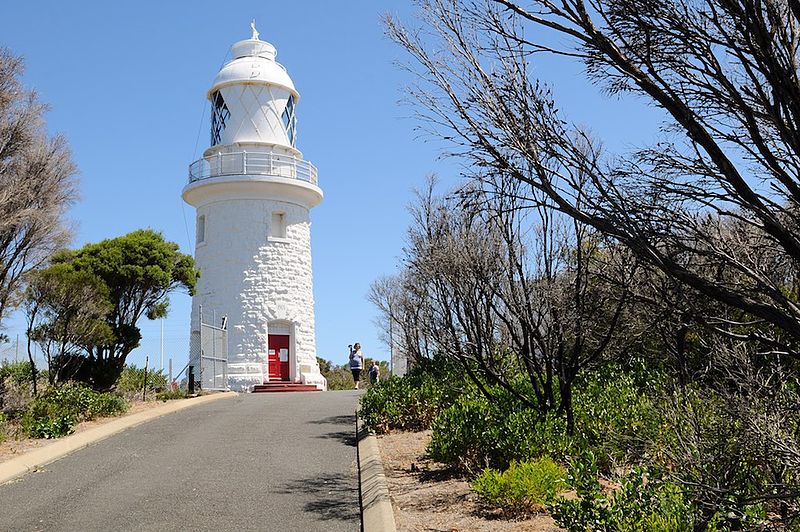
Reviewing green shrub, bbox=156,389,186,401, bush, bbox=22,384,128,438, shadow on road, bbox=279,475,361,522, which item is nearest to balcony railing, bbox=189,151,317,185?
green shrub, bbox=156,389,186,401

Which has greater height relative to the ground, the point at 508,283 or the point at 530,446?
the point at 508,283

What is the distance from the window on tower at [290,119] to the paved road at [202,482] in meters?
16.2

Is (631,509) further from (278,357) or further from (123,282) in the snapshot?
(278,357)

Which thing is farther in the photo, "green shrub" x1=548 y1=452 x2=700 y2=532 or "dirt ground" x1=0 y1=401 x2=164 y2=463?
"dirt ground" x1=0 y1=401 x2=164 y2=463

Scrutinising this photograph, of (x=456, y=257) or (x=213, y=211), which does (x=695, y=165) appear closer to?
(x=456, y=257)

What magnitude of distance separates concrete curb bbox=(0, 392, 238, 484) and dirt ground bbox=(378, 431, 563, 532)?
462 centimetres

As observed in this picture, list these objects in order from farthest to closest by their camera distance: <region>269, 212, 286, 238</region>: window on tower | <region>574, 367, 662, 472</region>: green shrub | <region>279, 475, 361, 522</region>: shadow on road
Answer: <region>269, 212, 286, 238</region>: window on tower < <region>574, 367, 662, 472</region>: green shrub < <region>279, 475, 361, 522</region>: shadow on road

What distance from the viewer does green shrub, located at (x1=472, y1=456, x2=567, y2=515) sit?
676cm

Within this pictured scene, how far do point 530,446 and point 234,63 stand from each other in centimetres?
2367

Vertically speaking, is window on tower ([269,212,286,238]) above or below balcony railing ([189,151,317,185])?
Result: below

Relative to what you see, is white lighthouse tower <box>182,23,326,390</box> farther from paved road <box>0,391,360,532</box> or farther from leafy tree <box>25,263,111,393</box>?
paved road <box>0,391,360,532</box>

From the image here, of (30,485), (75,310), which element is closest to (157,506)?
(30,485)

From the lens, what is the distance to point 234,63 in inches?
1125

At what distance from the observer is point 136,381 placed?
2183 cm
